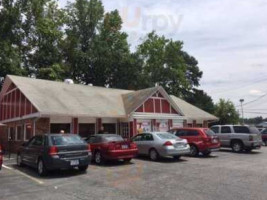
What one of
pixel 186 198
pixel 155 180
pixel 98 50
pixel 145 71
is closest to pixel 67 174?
pixel 155 180

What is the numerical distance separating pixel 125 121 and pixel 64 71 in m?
17.3

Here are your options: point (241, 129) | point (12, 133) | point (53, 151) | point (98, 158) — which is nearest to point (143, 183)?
point (53, 151)

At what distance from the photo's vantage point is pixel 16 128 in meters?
24.3

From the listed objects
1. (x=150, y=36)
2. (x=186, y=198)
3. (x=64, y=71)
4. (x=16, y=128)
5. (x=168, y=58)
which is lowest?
(x=186, y=198)

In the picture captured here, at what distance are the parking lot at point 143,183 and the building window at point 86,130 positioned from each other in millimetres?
8549

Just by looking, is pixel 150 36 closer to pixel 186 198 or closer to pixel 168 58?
pixel 168 58

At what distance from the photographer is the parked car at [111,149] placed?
1473 centimetres

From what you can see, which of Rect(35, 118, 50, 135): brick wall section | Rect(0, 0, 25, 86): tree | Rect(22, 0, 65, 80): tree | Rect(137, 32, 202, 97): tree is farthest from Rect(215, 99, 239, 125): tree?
Rect(35, 118, 50, 135): brick wall section

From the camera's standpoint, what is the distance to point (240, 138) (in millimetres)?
21281

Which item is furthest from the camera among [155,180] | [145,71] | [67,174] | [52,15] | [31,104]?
[145,71]

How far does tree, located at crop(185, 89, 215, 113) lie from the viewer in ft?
201

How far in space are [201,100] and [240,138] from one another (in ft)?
137

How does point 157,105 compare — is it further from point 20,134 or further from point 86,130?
point 20,134

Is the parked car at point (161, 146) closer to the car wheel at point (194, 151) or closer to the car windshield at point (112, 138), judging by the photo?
the car wheel at point (194, 151)
